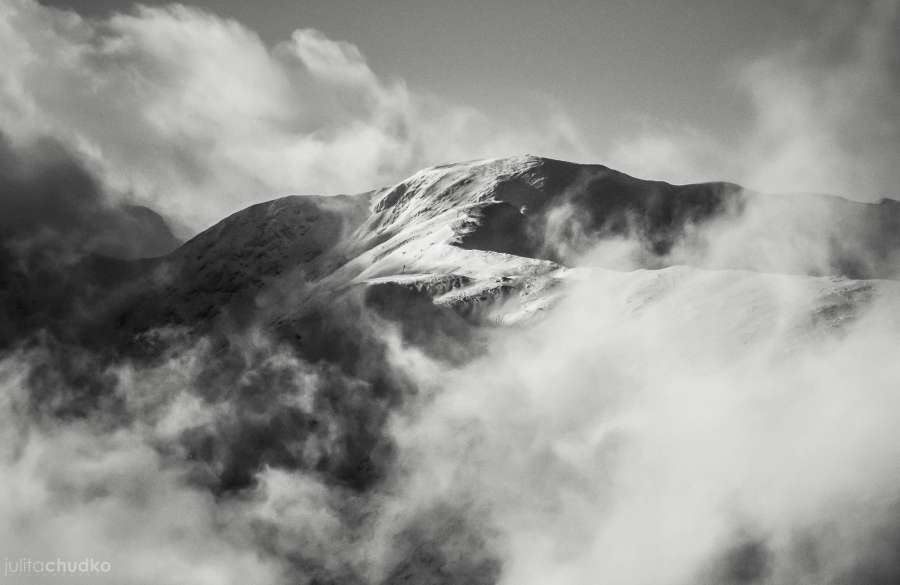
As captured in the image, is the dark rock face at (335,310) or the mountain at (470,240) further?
the mountain at (470,240)

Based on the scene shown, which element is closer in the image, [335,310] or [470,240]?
[335,310]

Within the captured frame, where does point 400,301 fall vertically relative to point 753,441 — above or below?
above

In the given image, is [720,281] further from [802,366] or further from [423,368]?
[423,368]

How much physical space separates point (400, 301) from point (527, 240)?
24.3m

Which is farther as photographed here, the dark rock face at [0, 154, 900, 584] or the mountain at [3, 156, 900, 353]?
the mountain at [3, 156, 900, 353]

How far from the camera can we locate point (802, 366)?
96.5ft

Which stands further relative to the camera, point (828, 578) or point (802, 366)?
point (802, 366)

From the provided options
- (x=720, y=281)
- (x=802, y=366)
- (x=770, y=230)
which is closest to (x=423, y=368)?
(x=720, y=281)

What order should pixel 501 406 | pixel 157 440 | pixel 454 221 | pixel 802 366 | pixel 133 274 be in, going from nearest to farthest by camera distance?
pixel 802 366, pixel 501 406, pixel 157 440, pixel 454 221, pixel 133 274

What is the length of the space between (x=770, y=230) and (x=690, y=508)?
66.2 m

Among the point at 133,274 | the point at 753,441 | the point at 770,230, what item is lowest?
the point at 753,441

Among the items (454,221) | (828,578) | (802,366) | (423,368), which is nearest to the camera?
(828,578)

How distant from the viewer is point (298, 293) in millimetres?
78250

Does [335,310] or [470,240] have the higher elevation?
[470,240]
